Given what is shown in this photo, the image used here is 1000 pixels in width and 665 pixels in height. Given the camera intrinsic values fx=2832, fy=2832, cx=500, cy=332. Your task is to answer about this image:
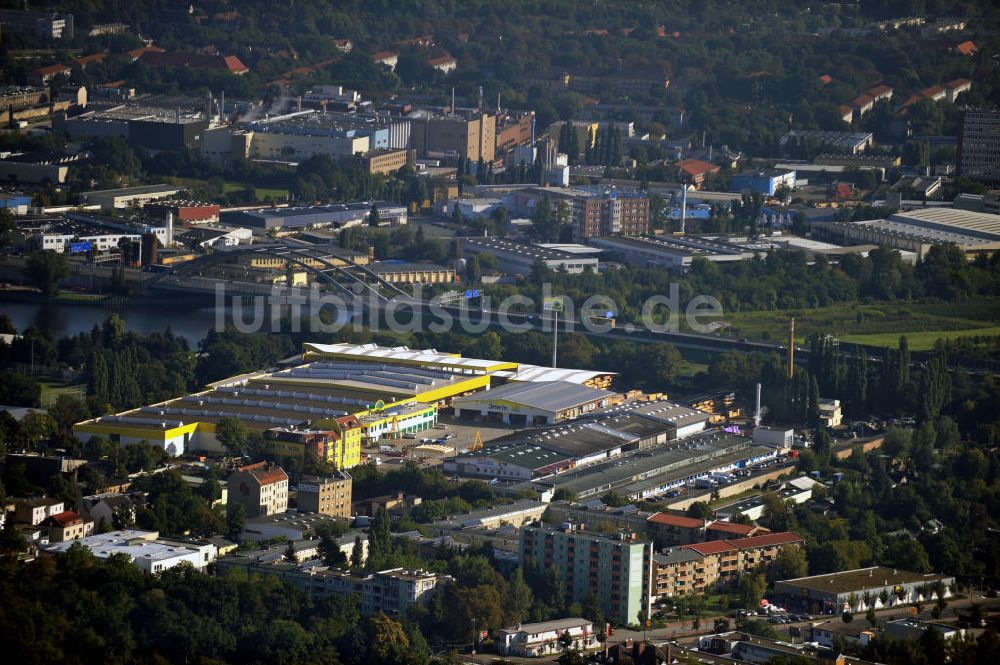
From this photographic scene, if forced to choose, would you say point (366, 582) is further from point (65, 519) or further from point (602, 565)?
point (65, 519)

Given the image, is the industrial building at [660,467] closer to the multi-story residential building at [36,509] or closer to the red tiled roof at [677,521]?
the red tiled roof at [677,521]

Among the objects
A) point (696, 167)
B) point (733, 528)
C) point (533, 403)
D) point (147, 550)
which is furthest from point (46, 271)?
point (733, 528)

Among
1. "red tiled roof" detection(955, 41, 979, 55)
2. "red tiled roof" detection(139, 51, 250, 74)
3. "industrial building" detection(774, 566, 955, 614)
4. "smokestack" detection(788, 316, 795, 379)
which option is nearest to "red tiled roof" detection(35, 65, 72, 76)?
"red tiled roof" detection(139, 51, 250, 74)

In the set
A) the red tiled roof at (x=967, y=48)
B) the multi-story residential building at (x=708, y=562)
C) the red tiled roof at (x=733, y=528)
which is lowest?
the multi-story residential building at (x=708, y=562)

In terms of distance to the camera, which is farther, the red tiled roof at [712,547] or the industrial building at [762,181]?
the industrial building at [762,181]

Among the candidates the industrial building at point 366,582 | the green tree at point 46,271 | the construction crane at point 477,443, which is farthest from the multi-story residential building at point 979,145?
the industrial building at point 366,582
